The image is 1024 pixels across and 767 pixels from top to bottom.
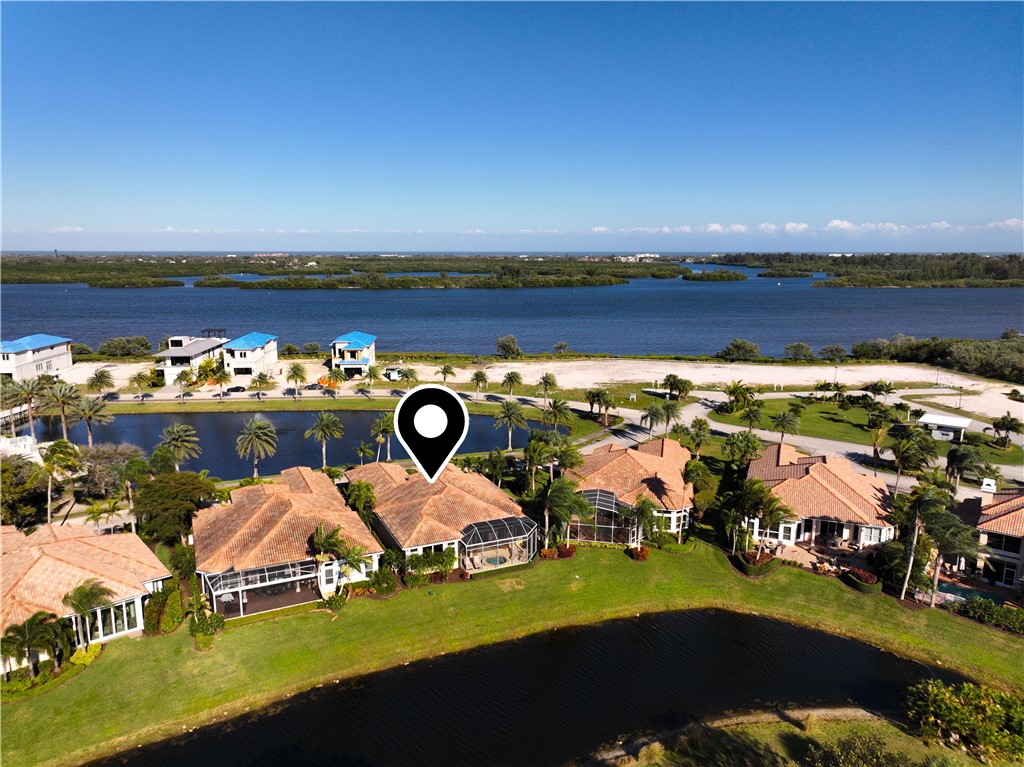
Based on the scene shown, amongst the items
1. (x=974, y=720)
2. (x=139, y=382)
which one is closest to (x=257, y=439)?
(x=139, y=382)

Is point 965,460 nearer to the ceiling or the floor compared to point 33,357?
nearer to the floor

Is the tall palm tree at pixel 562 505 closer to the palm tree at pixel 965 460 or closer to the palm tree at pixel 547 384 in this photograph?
the palm tree at pixel 965 460

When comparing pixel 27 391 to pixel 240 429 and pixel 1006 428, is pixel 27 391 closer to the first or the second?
pixel 240 429

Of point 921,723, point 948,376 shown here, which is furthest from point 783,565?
point 948,376

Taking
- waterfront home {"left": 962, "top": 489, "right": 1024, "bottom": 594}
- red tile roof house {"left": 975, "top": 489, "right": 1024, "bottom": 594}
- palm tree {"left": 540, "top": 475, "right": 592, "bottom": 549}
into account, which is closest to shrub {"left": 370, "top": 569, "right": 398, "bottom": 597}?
palm tree {"left": 540, "top": 475, "right": 592, "bottom": 549}

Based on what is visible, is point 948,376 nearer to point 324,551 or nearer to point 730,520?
point 730,520

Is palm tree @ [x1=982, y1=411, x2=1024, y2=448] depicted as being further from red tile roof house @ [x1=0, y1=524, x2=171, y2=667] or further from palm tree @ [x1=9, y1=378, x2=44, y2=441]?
palm tree @ [x1=9, y1=378, x2=44, y2=441]
